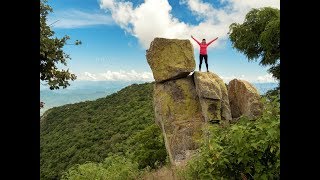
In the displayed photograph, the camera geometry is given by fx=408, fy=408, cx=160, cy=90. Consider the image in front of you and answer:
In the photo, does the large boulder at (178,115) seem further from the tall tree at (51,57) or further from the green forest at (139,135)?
the tall tree at (51,57)

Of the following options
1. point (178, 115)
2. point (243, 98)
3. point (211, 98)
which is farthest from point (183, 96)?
point (243, 98)

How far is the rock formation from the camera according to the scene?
771 inches

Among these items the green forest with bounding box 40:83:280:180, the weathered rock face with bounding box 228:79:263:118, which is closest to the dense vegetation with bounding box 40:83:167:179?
the green forest with bounding box 40:83:280:180

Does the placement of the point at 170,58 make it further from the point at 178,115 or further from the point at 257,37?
the point at 257,37

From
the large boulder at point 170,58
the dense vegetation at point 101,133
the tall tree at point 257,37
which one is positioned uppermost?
the tall tree at point 257,37

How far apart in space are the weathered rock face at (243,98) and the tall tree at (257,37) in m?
11.1

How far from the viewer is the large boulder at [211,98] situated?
19.7m

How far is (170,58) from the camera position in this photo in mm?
20922

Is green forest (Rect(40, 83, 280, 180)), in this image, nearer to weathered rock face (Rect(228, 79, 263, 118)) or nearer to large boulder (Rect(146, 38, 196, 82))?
large boulder (Rect(146, 38, 196, 82))

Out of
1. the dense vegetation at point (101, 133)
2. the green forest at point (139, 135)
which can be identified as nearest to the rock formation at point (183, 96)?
the green forest at point (139, 135)

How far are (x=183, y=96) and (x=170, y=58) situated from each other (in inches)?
81.8

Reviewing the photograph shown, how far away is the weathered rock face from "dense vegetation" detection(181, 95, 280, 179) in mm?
11263
